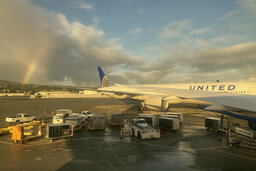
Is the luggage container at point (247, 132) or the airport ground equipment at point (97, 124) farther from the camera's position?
the airport ground equipment at point (97, 124)

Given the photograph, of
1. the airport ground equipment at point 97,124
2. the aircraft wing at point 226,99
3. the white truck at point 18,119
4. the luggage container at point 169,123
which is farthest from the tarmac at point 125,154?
the white truck at point 18,119

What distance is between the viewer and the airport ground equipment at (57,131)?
1408 centimetres

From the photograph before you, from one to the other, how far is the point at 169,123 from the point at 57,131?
11457mm

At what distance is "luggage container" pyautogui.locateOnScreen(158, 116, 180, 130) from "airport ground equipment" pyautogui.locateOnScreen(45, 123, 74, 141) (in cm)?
1007

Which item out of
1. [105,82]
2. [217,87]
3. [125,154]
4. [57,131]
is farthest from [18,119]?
[217,87]

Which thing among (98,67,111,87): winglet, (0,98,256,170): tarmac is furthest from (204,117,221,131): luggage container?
(98,67,111,87): winglet

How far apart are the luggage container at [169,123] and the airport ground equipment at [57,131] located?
10066 mm

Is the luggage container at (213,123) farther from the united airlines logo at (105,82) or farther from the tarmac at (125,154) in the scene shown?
the united airlines logo at (105,82)

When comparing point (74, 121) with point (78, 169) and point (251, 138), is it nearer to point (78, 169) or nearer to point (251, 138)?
point (78, 169)

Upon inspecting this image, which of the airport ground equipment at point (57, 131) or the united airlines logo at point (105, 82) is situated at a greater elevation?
the united airlines logo at point (105, 82)

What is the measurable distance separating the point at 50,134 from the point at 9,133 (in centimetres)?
711

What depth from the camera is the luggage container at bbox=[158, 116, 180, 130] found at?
1786 centimetres

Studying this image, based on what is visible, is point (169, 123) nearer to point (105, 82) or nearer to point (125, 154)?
point (125, 154)

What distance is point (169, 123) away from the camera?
1809cm
